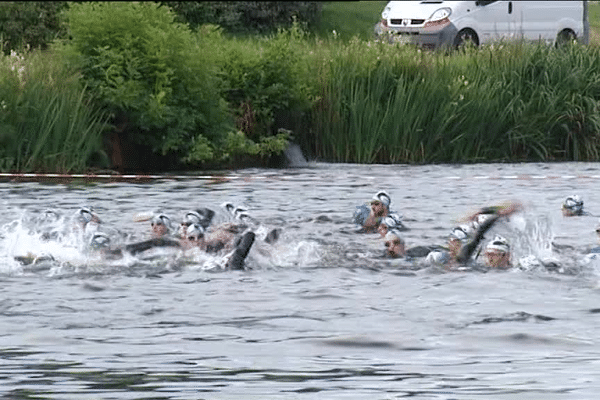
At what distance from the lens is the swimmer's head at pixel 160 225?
16.0 m

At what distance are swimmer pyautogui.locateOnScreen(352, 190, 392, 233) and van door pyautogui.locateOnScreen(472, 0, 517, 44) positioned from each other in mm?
18578

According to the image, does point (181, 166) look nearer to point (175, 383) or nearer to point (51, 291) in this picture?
point (51, 291)

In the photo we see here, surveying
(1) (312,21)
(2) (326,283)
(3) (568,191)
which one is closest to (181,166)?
(3) (568,191)

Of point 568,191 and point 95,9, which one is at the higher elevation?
point 95,9

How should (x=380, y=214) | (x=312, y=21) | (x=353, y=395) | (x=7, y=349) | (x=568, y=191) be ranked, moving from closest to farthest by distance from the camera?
(x=353, y=395)
(x=7, y=349)
(x=380, y=214)
(x=568, y=191)
(x=312, y=21)

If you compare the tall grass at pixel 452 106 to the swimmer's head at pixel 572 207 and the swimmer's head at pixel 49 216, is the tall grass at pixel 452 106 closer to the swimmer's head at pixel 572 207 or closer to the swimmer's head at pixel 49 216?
the swimmer's head at pixel 572 207

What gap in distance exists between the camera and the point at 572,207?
1836cm

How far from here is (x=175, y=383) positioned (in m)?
9.63

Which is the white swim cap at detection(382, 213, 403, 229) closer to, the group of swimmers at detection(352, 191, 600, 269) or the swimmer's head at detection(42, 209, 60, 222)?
the group of swimmers at detection(352, 191, 600, 269)

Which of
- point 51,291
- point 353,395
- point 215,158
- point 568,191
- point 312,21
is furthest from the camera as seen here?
point 312,21

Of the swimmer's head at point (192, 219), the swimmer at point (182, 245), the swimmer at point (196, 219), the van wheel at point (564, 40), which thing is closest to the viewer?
the swimmer at point (182, 245)

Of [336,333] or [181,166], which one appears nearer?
[336,333]

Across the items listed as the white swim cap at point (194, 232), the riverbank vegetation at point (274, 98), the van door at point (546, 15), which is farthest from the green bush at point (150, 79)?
the van door at point (546, 15)

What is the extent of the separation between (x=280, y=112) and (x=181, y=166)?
215 cm
